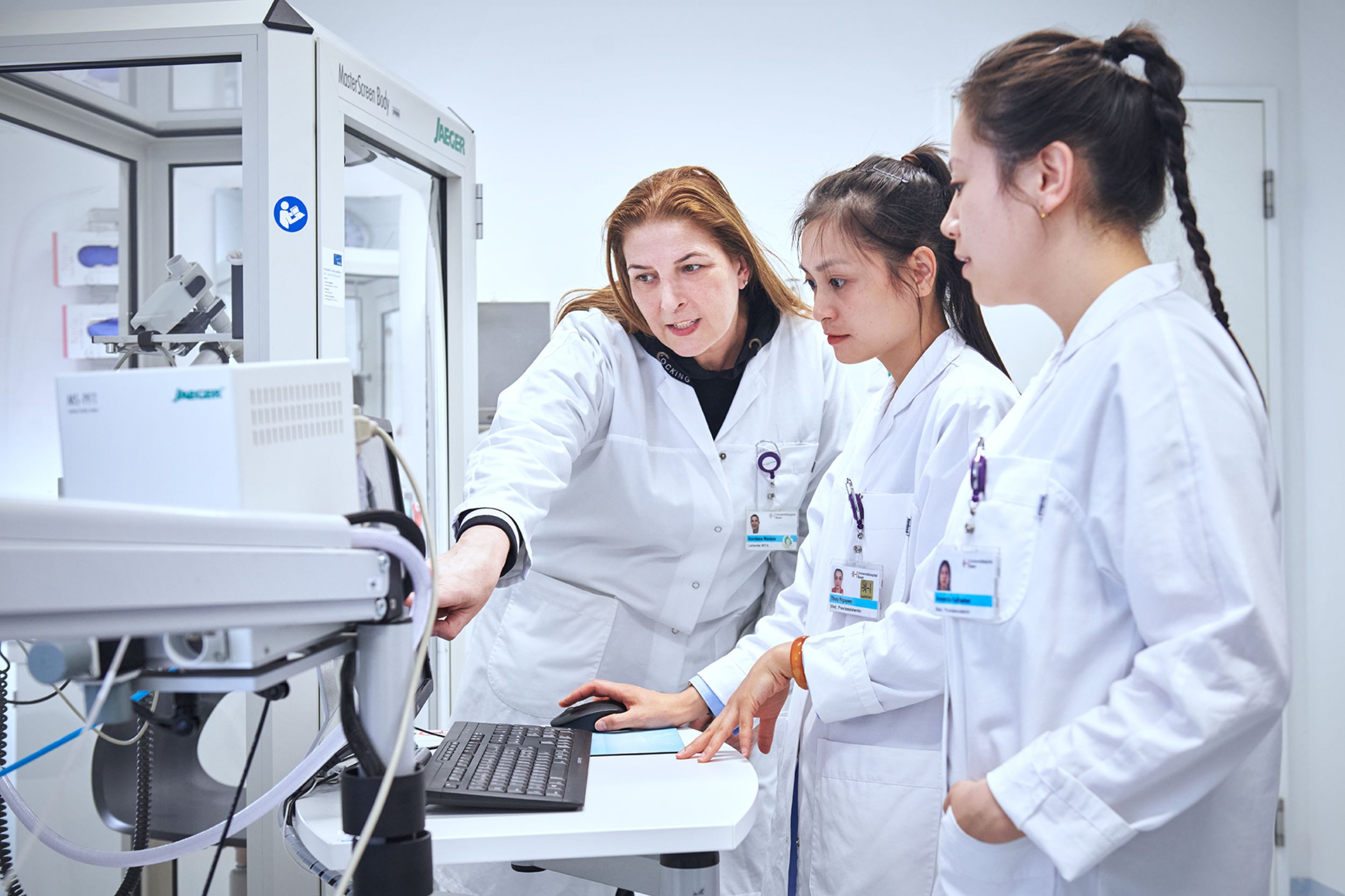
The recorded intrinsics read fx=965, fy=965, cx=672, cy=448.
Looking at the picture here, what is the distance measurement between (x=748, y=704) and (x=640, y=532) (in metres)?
0.48

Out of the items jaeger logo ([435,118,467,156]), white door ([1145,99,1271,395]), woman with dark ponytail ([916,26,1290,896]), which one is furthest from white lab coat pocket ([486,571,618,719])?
white door ([1145,99,1271,395])

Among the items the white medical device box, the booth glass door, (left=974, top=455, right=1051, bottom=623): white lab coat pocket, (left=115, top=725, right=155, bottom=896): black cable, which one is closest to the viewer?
the white medical device box

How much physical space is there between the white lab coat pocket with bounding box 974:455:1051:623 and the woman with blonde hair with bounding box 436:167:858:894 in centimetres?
73

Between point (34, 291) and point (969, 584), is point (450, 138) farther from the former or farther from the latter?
point (969, 584)

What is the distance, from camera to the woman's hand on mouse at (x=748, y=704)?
3.74ft

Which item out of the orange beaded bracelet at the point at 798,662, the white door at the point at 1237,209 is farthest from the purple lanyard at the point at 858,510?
the white door at the point at 1237,209

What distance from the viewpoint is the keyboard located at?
0.90 metres

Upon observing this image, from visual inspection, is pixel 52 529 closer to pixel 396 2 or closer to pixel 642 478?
pixel 642 478

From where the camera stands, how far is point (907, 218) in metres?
1.28

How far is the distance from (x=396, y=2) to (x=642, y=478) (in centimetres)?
207

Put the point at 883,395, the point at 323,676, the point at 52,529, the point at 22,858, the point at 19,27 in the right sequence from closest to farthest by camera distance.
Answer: the point at 52,529, the point at 22,858, the point at 323,676, the point at 883,395, the point at 19,27

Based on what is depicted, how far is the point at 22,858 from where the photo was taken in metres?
0.68

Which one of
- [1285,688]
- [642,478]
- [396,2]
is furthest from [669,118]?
[1285,688]

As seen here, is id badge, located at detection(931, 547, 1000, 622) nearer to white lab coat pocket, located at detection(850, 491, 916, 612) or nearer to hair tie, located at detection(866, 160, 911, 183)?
white lab coat pocket, located at detection(850, 491, 916, 612)
